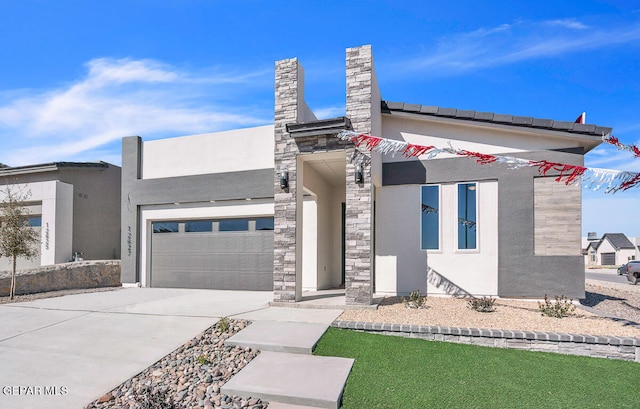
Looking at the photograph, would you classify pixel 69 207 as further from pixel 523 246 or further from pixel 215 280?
pixel 523 246

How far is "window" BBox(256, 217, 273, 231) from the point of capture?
11750 mm

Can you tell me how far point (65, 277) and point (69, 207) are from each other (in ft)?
13.5

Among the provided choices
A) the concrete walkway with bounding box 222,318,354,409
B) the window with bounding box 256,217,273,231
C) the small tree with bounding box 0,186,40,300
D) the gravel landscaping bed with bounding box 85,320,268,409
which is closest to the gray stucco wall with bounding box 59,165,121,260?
the small tree with bounding box 0,186,40,300

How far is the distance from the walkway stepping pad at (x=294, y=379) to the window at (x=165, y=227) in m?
9.18

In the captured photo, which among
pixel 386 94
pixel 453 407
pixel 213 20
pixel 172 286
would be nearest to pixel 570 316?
pixel 453 407

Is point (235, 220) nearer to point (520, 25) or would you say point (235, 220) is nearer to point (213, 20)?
point (213, 20)

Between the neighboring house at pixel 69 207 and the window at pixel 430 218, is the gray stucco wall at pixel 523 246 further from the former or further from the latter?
the neighboring house at pixel 69 207

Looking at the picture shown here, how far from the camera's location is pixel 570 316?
23.5ft

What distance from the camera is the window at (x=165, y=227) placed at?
42.8 ft

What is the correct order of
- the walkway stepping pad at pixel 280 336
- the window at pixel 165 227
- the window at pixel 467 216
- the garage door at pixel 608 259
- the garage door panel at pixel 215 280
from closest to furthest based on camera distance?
the walkway stepping pad at pixel 280 336
the window at pixel 467 216
the garage door panel at pixel 215 280
the window at pixel 165 227
the garage door at pixel 608 259

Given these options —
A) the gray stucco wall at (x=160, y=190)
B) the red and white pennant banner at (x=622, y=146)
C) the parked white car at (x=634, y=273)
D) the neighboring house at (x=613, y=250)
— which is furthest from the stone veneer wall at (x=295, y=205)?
the neighboring house at (x=613, y=250)

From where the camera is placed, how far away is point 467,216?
9859 mm

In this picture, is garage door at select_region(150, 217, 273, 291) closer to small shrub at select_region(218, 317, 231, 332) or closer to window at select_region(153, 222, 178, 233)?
window at select_region(153, 222, 178, 233)

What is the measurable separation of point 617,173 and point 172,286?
42.8 feet
